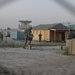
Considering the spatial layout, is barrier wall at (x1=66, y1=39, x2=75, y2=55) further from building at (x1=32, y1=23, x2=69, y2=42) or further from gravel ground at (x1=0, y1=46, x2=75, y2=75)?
building at (x1=32, y1=23, x2=69, y2=42)

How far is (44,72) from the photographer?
8977 millimetres

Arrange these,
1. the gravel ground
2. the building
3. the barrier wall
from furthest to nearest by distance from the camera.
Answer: the building < the barrier wall < the gravel ground

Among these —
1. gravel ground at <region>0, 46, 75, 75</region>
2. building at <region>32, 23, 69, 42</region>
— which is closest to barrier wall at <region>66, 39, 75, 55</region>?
gravel ground at <region>0, 46, 75, 75</region>

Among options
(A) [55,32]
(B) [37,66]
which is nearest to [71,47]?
(B) [37,66]

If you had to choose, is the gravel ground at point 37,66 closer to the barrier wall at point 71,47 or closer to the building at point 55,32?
the barrier wall at point 71,47

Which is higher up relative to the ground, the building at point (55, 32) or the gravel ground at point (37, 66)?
the building at point (55, 32)

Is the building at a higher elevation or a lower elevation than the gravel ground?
higher

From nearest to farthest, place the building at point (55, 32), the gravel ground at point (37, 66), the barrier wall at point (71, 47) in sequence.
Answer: the gravel ground at point (37, 66) → the barrier wall at point (71, 47) → the building at point (55, 32)

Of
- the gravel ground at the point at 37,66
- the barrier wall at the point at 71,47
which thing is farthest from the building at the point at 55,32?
the gravel ground at the point at 37,66

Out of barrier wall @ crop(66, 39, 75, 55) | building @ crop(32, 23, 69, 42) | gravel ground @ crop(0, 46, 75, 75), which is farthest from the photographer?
building @ crop(32, 23, 69, 42)

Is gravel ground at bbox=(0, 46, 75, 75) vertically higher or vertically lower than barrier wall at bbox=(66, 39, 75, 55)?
lower

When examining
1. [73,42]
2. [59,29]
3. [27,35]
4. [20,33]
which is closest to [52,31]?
[59,29]

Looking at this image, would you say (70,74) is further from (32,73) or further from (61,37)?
(61,37)

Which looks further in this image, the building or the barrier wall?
the building
